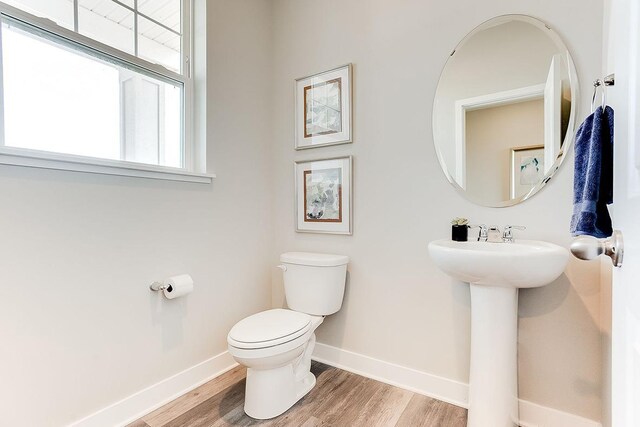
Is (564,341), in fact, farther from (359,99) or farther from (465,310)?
(359,99)

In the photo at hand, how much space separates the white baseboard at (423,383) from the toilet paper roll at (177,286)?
973 millimetres

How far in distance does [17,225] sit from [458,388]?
213 cm

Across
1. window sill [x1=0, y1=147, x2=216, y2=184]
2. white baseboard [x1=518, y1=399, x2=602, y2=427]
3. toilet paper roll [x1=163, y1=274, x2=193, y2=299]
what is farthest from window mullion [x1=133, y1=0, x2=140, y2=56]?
white baseboard [x1=518, y1=399, x2=602, y2=427]

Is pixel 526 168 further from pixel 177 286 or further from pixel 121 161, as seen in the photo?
pixel 121 161

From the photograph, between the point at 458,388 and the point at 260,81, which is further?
the point at 260,81

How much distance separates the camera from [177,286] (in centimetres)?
163

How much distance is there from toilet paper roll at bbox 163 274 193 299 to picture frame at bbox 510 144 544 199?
1697 mm

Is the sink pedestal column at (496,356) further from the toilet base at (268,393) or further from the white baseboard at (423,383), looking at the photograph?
the toilet base at (268,393)

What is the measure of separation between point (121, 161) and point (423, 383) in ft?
6.38

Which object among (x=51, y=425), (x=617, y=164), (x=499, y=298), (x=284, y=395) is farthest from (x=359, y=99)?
(x=51, y=425)

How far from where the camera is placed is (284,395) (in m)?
1.60

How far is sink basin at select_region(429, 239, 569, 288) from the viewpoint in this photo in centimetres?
116

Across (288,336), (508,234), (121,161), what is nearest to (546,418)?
(508,234)

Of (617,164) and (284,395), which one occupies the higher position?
(617,164)
